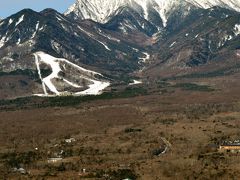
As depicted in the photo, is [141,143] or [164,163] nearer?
[164,163]

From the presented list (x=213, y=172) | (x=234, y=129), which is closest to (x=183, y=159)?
(x=213, y=172)

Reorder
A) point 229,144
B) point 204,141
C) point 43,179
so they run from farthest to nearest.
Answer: point 204,141, point 229,144, point 43,179

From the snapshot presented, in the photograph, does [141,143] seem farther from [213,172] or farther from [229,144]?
[213,172]

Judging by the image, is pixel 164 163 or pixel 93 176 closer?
pixel 93 176

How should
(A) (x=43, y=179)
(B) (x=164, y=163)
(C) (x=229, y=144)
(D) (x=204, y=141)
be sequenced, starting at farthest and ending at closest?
(D) (x=204, y=141) < (C) (x=229, y=144) < (B) (x=164, y=163) < (A) (x=43, y=179)

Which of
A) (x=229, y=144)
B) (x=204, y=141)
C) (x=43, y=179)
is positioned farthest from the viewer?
(x=204, y=141)

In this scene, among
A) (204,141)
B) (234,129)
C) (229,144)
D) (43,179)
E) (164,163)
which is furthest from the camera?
(234,129)

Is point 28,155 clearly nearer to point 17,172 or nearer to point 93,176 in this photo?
point 17,172

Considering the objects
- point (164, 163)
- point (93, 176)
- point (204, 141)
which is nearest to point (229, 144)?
point (204, 141)

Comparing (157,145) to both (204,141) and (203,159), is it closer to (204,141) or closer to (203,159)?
(204,141)
